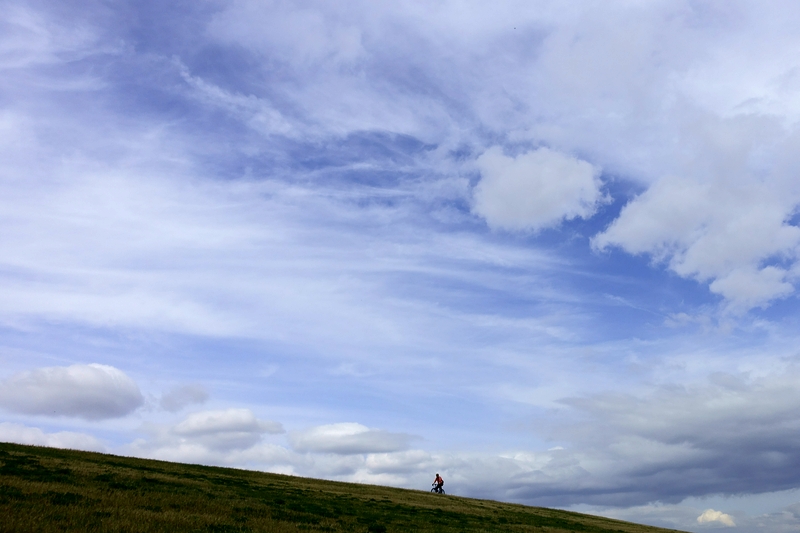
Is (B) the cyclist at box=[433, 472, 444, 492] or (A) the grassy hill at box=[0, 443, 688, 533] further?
(B) the cyclist at box=[433, 472, 444, 492]

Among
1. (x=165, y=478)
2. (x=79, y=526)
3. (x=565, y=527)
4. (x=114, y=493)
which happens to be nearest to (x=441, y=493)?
(x=565, y=527)

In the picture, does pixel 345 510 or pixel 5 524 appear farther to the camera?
pixel 345 510

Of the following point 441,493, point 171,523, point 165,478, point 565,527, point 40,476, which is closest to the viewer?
point 171,523

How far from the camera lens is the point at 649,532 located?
179ft

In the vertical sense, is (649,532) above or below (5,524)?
below

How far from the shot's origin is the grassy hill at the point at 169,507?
20.2 metres

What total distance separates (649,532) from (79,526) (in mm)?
55071

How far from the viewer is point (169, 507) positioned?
83.7 feet

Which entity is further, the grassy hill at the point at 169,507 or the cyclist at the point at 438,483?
the cyclist at the point at 438,483

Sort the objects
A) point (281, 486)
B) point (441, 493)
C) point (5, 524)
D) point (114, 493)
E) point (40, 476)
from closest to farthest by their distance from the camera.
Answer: point (5, 524)
point (114, 493)
point (40, 476)
point (281, 486)
point (441, 493)

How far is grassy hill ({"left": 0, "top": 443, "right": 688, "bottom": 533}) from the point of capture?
20.2 m

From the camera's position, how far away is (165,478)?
128 ft

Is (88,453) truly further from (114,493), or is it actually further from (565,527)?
(565,527)

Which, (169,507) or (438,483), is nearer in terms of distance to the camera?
(169,507)
